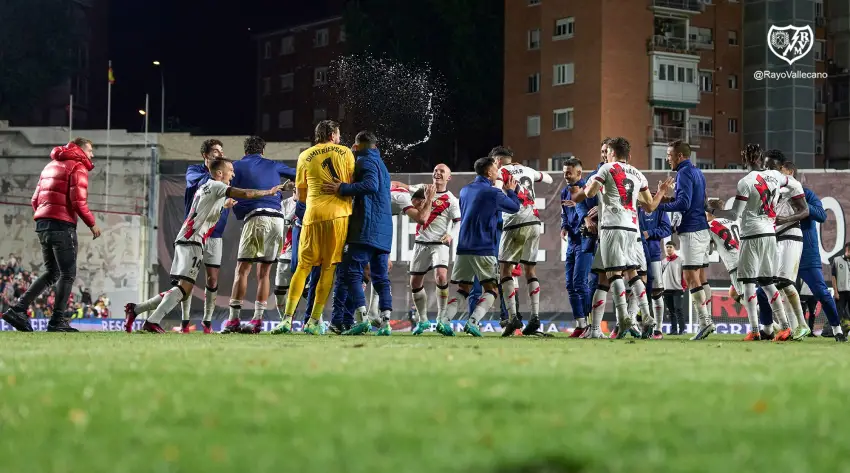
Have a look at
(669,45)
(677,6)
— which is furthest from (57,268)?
(677,6)

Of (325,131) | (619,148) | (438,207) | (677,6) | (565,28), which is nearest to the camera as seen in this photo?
(325,131)

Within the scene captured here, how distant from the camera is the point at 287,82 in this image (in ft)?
341

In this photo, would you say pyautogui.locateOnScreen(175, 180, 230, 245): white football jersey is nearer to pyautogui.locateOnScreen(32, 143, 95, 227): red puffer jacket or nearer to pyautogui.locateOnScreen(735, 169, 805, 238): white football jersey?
pyautogui.locateOnScreen(32, 143, 95, 227): red puffer jacket

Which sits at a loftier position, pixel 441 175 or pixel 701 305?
pixel 441 175

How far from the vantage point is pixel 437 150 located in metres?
66.7

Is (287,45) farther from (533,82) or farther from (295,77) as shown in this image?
(533,82)

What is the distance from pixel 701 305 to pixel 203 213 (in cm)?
611

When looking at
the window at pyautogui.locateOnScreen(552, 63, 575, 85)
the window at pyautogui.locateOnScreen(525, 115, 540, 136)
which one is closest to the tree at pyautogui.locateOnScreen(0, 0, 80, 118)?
the window at pyautogui.locateOnScreen(525, 115, 540, 136)

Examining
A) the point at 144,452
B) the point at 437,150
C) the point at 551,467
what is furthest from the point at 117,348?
the point at 437,150

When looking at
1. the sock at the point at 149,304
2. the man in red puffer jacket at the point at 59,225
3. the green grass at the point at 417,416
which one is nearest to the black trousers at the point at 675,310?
the sock at the point at 149,304

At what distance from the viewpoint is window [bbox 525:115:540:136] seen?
235 feet

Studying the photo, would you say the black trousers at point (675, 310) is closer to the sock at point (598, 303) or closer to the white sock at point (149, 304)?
the sock at point (598, 303)

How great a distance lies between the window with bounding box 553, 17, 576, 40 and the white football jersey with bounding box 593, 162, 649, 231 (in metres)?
56.8

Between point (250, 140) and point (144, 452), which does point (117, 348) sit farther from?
point (250, 140)
